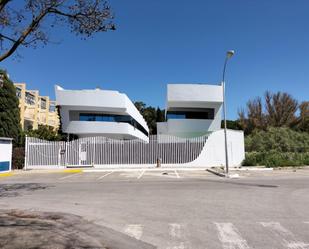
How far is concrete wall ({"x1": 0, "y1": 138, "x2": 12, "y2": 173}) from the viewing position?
2492cm

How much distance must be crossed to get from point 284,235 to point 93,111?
3623 centimetres

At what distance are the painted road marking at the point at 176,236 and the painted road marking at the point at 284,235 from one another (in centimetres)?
184

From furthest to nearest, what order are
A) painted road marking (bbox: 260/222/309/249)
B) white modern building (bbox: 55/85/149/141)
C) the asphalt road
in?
1. white modern building (bbox: 55/85/149/141)
2. the asphalt road
3. painted road marking (bbox: 260/222/309/249)

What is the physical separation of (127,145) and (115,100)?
11631 mm

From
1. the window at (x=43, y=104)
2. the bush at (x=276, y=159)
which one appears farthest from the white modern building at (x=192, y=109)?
the window at (x=43, y=104)

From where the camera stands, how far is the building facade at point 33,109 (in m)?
68.4

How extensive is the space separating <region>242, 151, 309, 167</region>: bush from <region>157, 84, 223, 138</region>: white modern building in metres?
7.99

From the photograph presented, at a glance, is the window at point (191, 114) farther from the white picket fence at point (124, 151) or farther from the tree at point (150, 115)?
the tree at point (150, 115)

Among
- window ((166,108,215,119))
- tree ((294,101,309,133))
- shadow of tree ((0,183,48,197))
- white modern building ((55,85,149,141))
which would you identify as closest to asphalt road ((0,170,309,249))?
shadow of tree ((0,183,48,197))

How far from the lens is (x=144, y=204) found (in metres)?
10.3

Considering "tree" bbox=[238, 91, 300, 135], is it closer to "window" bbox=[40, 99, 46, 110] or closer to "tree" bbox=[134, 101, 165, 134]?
"tree" bbox=[134, 101, 165, 134]

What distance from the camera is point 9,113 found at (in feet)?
120

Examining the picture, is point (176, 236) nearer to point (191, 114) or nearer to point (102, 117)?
point (191, 114)

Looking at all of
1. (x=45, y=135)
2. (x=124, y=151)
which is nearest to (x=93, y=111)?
(x=45, y=135)
